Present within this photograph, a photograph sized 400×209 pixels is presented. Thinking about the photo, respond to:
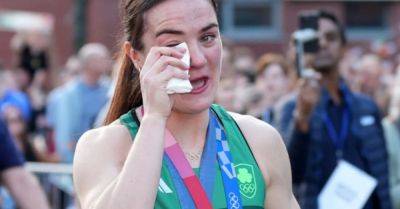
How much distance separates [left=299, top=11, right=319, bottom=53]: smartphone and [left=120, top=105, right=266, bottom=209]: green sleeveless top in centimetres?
345

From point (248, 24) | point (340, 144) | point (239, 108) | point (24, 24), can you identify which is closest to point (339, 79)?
point (340, 144)

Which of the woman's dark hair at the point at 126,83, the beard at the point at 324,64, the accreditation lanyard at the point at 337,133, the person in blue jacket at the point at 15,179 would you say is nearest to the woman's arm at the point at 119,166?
the woman's dark hair at the point at 126,83

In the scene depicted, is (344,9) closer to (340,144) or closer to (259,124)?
(340,144)

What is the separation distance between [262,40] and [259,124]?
19404 mm

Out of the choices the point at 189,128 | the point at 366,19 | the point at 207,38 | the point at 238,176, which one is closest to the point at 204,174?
the point at 238,176

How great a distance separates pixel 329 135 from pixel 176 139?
136 inches

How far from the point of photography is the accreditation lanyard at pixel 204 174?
384 centimetres

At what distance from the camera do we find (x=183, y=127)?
4.06 meters

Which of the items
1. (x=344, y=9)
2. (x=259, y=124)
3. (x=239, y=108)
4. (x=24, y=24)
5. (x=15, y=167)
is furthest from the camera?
(x=344, y=9)

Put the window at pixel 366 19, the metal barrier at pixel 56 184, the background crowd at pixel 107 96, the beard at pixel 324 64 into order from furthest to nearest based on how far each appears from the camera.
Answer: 1. the window at pixel 366 19
2. the metal barrier at pixel 56 184
3. the background crowd at pixel 107 96
4. the beard at pixel 324 64

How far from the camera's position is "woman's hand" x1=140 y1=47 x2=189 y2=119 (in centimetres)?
371

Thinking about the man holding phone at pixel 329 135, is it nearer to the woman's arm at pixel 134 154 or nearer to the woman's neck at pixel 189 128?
the woman's neck at pixel 189 128

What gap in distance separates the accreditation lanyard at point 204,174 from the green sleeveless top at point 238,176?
0.05ft

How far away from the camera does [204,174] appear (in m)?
3.93
